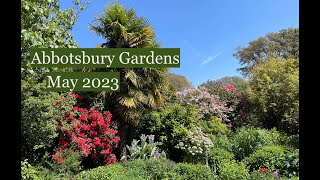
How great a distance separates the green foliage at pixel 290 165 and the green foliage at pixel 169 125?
259 centimetres

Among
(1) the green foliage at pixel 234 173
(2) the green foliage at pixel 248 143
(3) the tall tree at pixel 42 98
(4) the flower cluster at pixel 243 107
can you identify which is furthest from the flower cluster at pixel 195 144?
(4) the flower cluster at pixel 243 107

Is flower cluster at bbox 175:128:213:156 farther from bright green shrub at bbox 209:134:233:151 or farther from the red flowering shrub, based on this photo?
the red flowering shrub

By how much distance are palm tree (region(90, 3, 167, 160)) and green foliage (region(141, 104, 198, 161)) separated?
0.50m

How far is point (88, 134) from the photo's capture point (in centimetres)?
728

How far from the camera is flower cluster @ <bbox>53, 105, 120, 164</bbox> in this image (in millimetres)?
6701

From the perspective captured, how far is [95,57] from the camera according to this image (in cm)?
441

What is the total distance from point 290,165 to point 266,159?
51 centimetres

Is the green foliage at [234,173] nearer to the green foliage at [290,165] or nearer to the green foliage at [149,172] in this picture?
the green foliage at [149,172]

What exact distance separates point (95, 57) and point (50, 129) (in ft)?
7.53

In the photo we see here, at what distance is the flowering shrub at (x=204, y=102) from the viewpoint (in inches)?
428

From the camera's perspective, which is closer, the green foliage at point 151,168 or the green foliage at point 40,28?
the green foliage at point 40,28

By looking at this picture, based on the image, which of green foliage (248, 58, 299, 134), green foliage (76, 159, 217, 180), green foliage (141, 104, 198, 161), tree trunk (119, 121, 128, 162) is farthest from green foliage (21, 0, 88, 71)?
green foliage (248, 58, 299, 134)

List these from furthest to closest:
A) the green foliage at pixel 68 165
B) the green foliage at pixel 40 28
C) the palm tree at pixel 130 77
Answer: the palm tree at pixel 130 77, the green foliage at pixel 68 165, the green foliage at pixel 40 28
